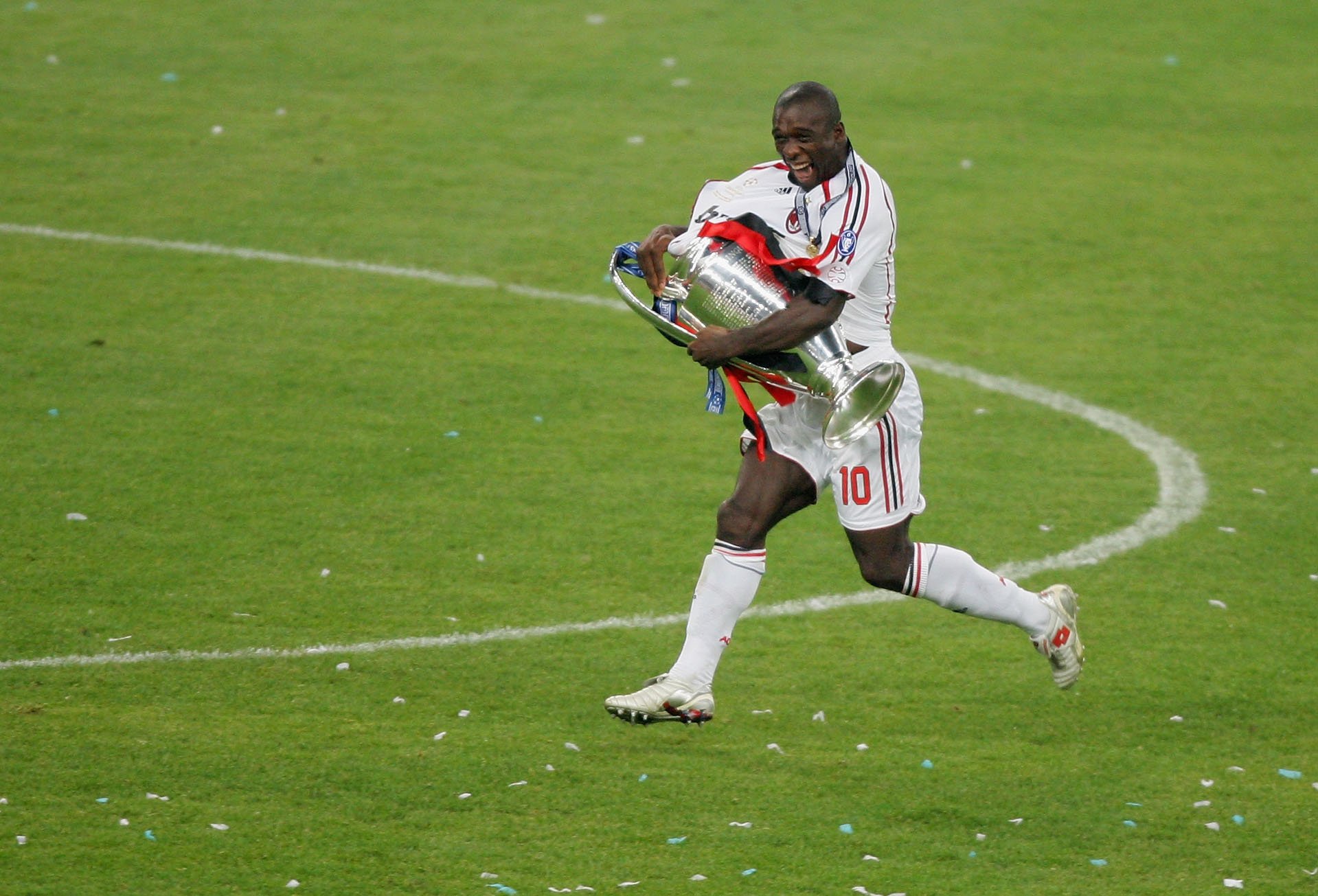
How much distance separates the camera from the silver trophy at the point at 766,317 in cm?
500

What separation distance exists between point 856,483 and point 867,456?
9 centimetres

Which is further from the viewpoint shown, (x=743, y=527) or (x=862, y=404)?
(x=743, y=527)

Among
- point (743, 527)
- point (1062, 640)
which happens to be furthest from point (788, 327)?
point (1062, 640)

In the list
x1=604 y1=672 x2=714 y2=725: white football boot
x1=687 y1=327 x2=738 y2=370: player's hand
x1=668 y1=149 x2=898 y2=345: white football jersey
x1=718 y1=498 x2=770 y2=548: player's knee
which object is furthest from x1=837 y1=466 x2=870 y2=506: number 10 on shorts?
x1=604 y1=672 x2=714 y2=725: white football boot

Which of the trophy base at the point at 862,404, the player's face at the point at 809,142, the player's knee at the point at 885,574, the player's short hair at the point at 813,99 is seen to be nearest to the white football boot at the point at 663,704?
the player's knee at the point at 885,574

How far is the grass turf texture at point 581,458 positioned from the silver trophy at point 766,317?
116 centimetres

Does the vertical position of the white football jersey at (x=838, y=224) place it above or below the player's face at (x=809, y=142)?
below

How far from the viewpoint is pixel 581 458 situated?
7.66 meters

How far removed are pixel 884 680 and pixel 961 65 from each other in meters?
8.42

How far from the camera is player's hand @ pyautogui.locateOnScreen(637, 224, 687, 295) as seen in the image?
5.07 meters

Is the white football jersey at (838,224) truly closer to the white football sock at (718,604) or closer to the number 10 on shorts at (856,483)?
the number 10 on shorts at (856,483)

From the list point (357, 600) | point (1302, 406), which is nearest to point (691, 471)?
point (357, 600)

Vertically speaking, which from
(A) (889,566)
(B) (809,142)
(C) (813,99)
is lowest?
(A) (889,566)

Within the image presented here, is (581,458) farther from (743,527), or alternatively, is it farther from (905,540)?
(905,540)
